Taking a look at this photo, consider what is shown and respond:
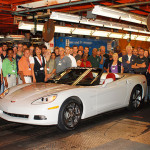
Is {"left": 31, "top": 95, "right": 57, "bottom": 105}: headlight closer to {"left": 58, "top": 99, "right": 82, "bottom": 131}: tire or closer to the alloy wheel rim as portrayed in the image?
{"left": 58, "top": 99, "right": 82, "bottom": 131}: tire

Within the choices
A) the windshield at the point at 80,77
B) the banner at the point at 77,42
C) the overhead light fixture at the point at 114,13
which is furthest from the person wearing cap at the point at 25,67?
the banner at the point at 77,42

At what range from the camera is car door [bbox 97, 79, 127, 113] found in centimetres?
662

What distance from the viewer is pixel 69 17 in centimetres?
954

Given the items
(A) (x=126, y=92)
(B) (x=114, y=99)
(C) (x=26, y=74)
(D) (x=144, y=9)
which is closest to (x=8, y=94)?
(C) (x=26, y=74)

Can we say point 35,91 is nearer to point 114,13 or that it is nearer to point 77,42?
point 114,13

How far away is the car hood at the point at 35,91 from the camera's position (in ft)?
19.0

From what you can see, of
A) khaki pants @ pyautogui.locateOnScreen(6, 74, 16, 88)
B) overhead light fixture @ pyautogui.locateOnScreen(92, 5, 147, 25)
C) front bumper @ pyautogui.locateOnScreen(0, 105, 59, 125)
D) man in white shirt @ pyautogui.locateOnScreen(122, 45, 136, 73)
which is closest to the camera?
front bumper @ pyautogui.locateOnScreen(0, 105, 59, 125)

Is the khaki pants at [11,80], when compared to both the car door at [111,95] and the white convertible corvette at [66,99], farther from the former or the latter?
the car door at [111,95]

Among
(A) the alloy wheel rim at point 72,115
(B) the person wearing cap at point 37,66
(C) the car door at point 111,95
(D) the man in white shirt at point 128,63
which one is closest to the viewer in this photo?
(A) the alloy wheel rim at point 72,115

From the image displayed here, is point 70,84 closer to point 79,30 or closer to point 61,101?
point 61,101

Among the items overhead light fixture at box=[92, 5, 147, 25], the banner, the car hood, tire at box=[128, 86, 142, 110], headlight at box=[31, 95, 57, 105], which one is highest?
overhead light fixture at box=[92, 5, 147, 25]

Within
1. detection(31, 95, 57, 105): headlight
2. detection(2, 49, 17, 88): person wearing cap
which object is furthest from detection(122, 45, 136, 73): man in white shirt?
detection(31, 95, 57, 105): headlight

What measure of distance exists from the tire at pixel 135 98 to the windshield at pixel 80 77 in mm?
1590

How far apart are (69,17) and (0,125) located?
15.9ft
